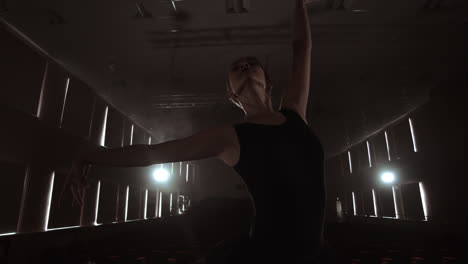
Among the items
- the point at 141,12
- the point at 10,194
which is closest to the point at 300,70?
the point at 141,12

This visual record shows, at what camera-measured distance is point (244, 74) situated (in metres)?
0.82

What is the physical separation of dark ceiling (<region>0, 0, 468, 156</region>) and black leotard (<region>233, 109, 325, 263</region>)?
11.8 feet

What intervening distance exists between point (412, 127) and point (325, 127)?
8.89ft

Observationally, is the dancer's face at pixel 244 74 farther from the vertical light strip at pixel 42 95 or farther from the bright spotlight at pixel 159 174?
the bright spotlight at pixel 159 174

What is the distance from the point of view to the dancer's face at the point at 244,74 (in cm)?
82

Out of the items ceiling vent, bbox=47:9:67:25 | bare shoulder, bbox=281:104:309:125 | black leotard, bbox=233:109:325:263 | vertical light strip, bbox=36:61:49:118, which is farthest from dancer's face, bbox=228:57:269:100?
vertical light strip, bbox=36:61:49:118

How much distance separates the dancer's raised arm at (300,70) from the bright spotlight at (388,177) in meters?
9.23

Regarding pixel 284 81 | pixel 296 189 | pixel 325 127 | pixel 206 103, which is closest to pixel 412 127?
pixel 325 127

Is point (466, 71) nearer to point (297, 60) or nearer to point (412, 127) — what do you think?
point (412, 127)

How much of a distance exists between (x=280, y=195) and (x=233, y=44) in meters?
4.47

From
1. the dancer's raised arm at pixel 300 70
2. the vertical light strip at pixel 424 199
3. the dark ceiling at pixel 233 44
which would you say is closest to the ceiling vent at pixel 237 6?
the dark ceiling at pixel 233 44

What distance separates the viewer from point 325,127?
32.2 ft

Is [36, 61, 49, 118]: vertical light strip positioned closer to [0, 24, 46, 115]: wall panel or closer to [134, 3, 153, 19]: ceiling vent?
[0, 24, 46, 115]: wall panel

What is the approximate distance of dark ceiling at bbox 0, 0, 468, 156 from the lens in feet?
12.7
